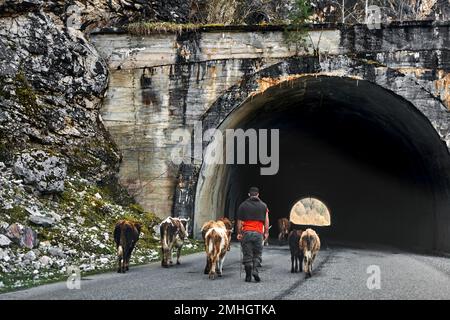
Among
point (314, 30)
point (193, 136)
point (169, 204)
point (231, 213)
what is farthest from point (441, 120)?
point (231, 213)

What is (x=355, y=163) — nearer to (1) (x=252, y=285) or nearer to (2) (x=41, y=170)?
(2) (x=41, y=170)

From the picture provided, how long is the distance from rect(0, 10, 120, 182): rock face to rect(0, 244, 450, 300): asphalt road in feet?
20.4

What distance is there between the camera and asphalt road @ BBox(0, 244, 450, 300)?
7.55m

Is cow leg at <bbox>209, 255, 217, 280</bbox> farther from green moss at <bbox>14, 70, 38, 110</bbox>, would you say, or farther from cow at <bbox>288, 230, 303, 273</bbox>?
green moss at <bbox>14, 70, 38, 110</bbox>

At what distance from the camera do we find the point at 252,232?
941 centimetres

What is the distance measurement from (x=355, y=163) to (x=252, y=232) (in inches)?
865

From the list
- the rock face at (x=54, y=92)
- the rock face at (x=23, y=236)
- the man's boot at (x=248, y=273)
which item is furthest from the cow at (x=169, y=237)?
the rock face at (x=54, y=92)

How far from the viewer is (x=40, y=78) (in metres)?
16.8

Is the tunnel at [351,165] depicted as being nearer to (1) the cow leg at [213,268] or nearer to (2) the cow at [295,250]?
(2) the cow at [295,250]

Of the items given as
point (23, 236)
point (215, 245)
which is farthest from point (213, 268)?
point (23, 236)

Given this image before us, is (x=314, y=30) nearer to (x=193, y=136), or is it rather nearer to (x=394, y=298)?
(x=193, y=136)

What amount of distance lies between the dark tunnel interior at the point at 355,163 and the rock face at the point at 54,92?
517cm

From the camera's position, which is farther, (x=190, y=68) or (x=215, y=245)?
(x=190, y=68)

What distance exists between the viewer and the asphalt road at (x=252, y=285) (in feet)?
24.8
